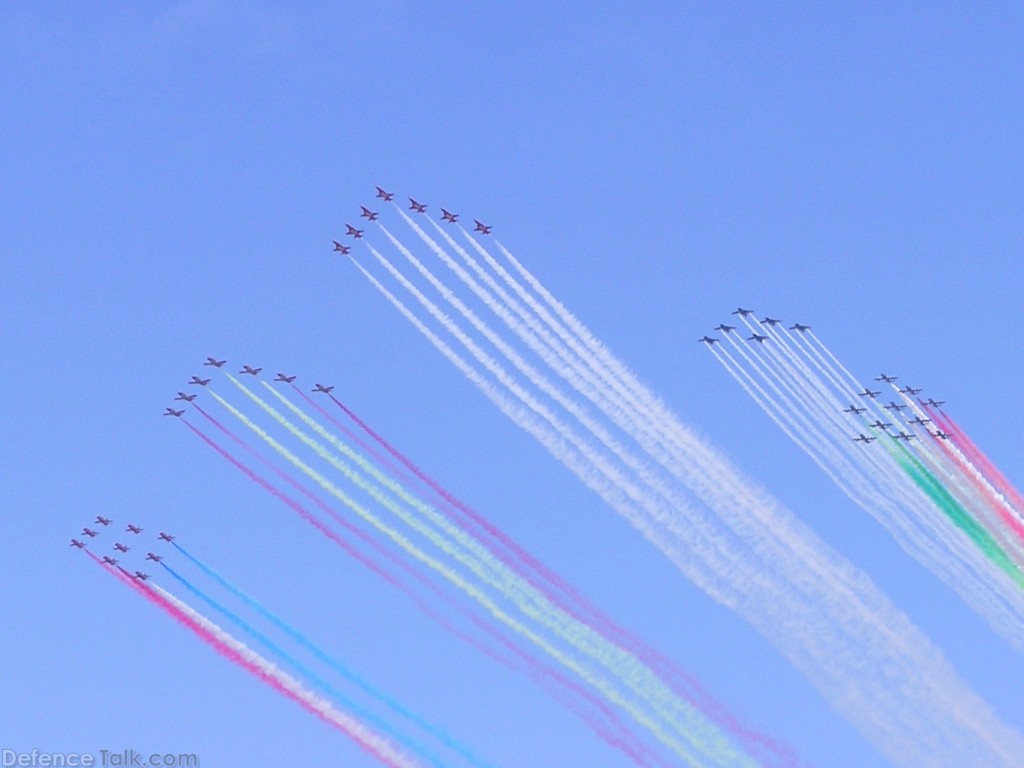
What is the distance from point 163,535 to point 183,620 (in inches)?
366

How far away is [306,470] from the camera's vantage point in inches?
3295

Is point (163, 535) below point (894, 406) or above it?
below

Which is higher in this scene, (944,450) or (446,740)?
(944,450)

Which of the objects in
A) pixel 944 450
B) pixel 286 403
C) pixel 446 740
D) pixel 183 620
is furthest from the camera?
pixel 944 450

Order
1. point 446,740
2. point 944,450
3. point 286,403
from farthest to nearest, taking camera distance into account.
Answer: point 944,450 < point 286,403 < point 446,740

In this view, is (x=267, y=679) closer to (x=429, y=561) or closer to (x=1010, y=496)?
(x=429, y=561)

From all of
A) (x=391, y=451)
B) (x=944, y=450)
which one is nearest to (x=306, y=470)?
(x=391, y=451)

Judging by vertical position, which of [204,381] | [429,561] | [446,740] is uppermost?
[204,381]

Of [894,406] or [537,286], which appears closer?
[537,286]

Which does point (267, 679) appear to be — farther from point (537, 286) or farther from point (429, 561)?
point (537, 286)

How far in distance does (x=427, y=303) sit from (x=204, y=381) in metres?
12.3

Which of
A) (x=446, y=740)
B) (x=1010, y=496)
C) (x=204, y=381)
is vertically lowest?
(x=446, y=740)

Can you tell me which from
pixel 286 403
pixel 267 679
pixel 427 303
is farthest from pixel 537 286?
pixel 267 679

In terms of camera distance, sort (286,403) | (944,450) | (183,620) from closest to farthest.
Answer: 1. (183,620)
2. (286,403)
3. (944,450)
